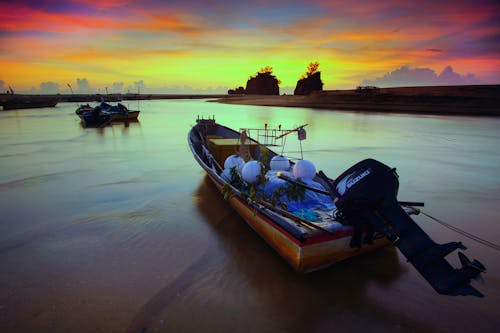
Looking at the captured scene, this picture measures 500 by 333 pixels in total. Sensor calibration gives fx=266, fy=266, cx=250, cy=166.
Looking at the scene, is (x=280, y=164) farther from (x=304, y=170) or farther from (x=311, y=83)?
(x=311, y=83)

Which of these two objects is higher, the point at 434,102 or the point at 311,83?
the point at 311,83

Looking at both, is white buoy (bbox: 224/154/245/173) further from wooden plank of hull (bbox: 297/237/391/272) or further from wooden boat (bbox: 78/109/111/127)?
wooden boat (bbox: 78/109/111/127)

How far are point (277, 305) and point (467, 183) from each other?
37.4ft

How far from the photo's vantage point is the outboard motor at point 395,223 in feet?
12.5

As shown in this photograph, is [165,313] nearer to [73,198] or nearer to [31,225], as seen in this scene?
[31,225]

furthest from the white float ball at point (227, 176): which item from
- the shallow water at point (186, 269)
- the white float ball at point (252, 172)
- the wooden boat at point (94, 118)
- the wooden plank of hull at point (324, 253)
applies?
the wooden boat at point (94, 118)

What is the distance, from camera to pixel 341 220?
17.0 feet

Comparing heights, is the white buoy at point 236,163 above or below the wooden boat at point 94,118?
above

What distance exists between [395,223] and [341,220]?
97 centimetres

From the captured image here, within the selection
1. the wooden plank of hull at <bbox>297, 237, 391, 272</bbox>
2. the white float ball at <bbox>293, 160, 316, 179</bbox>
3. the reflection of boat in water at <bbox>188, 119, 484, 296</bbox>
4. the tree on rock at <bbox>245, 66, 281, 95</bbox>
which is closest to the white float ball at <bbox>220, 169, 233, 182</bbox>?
the reflection of boat in water at <bbox>188, 119, 484, 296</bbox>

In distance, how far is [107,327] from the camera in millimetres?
4230

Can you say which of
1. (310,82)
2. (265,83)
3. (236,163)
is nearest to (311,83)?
(310,82)

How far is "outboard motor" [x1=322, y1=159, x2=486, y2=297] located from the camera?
380cm

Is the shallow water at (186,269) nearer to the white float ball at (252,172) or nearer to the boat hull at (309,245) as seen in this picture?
the boat hull at (309,245)
